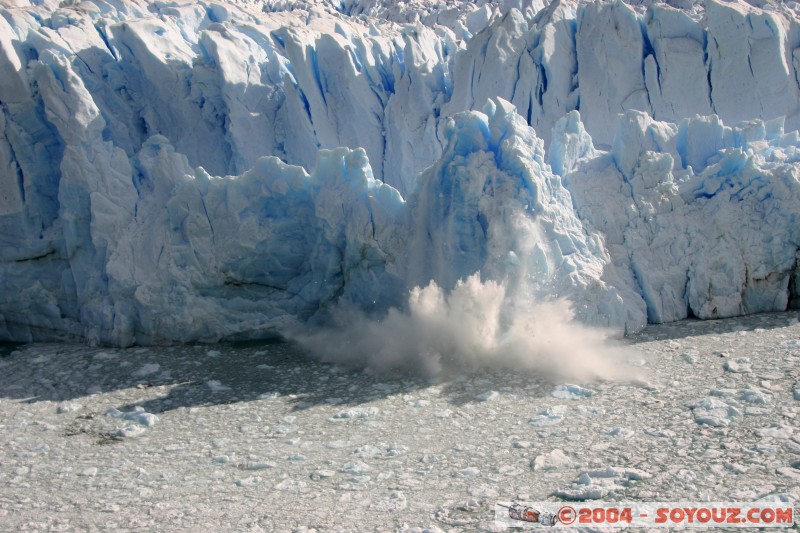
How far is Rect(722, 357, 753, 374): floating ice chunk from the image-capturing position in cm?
547

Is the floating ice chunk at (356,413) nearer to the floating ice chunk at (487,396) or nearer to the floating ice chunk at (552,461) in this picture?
the floating ice chunk at (487,396)

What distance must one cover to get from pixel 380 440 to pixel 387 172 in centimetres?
512

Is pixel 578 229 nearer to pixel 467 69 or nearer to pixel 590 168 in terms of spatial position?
pixel 590 168

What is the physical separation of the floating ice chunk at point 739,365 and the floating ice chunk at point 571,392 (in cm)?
109

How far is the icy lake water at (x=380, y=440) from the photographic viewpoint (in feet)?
13.2

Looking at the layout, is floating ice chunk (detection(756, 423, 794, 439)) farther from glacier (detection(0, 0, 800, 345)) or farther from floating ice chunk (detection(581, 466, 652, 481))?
glacier (detection(0, 0, 800, 345))

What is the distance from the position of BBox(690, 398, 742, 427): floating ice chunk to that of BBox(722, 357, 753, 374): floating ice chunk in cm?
65

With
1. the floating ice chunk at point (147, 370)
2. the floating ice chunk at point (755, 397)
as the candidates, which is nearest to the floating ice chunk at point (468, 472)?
the floating ice chunk at point (755, 397)

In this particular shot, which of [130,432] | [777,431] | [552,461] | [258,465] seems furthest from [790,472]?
[130,432]

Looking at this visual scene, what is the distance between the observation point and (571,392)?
17.6 ft

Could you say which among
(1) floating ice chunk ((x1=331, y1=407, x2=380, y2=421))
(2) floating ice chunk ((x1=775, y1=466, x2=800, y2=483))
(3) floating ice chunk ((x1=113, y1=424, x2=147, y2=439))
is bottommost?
(3) floating ice chunk ((x1=113, y1=424, x2=147, y2=439))

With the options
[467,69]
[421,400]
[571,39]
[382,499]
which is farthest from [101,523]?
A: [571,39]

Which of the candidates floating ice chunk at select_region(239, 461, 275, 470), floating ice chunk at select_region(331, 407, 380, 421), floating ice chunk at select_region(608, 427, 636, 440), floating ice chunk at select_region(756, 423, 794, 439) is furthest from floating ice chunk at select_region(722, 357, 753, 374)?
floating ice chunk at select_region(239, 461, 275, 470)

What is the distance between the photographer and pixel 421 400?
5492 mm
